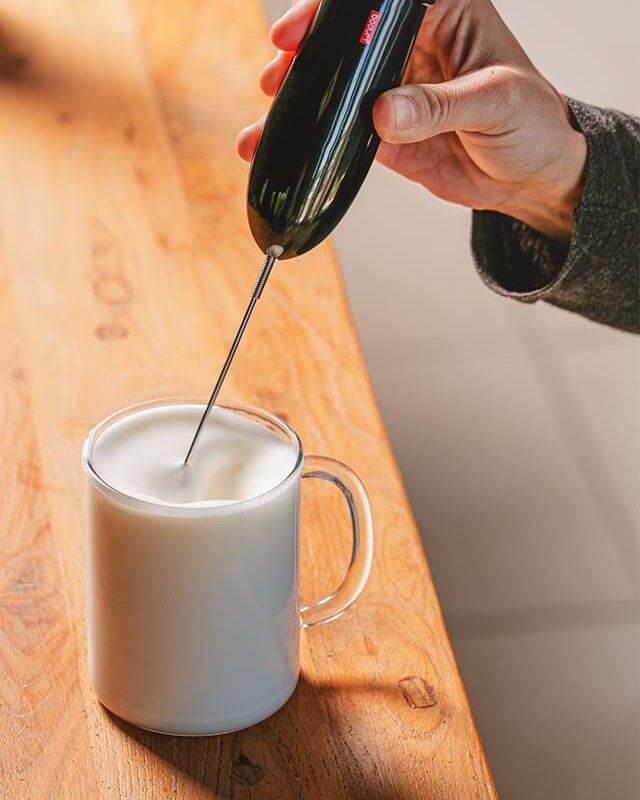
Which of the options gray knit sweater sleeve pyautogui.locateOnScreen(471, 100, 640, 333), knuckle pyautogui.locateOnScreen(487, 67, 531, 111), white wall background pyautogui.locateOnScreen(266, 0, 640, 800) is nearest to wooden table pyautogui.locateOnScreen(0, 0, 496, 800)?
gray knit sweater sleeve pyautogui.locateOnScreen(471, 100, 640, 333)

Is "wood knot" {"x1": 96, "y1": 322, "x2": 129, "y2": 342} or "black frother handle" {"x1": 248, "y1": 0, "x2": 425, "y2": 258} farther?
"wood knot" {"x1": 96, "y1": 322, "x2": 129, "y2": 342}

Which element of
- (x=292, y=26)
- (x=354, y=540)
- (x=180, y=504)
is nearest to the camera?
(x=180, y=504)

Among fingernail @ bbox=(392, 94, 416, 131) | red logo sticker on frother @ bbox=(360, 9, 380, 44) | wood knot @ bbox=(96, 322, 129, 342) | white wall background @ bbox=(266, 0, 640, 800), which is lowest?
white wall background @ bbox=(266, 0, 640, 800)

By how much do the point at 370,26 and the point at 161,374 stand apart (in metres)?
0.40

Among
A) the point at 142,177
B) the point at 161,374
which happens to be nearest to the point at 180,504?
the point at 161,374

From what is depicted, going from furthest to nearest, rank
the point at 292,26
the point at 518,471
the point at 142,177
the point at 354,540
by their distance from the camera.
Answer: the point at 518,471, the point at 142,177, the point at 292,26, the point at 354,540

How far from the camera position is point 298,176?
0.64 meters

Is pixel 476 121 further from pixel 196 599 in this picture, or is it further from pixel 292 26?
pixel 196 599

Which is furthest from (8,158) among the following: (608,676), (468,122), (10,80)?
(608,676)

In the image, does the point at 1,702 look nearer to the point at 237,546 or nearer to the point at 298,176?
the point at 237,546

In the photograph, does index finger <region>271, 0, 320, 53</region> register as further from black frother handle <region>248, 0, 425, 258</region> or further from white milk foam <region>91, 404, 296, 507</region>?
white milk foam <region>91, 404, 296, 507</region>

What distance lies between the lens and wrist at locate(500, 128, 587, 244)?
973mm

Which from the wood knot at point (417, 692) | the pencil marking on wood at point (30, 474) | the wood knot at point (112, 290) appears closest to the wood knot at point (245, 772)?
the wood knot at point (417, 692)

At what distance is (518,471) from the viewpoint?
1825mm
